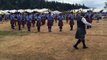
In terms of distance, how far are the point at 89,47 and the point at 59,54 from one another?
92.8 inches

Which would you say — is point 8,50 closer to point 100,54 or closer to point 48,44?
point 48,44

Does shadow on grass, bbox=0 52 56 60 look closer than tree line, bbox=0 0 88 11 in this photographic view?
Yes

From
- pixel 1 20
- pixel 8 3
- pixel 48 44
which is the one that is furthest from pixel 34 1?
pixel 48 44

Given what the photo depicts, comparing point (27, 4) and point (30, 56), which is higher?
point (30, 56)

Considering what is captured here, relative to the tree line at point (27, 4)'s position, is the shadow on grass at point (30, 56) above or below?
above

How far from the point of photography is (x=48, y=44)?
2209cm

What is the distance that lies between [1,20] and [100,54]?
52.3 metres

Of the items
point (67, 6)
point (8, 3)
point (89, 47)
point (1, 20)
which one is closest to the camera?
point (89, 47)

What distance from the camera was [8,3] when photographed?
11719 cm

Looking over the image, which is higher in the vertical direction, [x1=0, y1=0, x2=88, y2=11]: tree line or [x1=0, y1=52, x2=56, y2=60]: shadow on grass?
[x1=0, y1=52, x2=56, y2=60]: shadow on grass

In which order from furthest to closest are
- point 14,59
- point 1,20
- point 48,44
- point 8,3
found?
point 8,3
point 1,20
point 48,44
point 14,59

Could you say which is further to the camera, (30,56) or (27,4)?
(27,4)

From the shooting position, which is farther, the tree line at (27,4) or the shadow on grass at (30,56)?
the tree line at (27,4)

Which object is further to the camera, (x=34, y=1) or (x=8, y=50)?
(x=34, y=1)
